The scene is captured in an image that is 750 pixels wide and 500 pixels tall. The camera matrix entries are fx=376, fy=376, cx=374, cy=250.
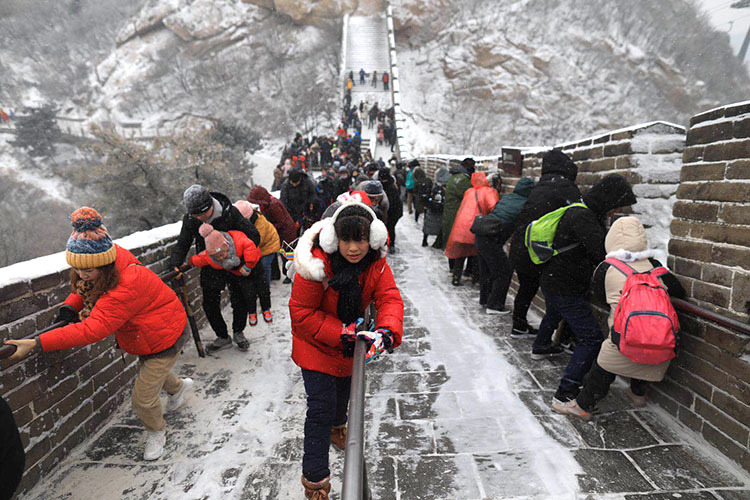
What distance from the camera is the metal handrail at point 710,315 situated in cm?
229

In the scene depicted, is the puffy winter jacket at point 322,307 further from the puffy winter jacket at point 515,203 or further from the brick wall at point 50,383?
the puffy winter jacket at point 515,203

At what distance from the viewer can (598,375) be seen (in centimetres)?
277

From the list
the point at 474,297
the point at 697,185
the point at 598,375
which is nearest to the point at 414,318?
the point at 474,297

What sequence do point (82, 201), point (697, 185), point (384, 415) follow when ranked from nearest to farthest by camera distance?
point (697, 185), point (384, 415), point (82, 201)

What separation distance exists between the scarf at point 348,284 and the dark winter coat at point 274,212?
10.8 feet

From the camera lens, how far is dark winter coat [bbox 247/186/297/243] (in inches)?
205

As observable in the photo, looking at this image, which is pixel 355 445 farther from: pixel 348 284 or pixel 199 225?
pixel 199 225

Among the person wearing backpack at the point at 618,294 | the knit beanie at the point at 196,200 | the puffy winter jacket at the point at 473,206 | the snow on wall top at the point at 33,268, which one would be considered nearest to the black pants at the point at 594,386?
the person wearing backpack at the point at 618,294

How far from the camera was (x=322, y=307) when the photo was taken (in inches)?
86.4

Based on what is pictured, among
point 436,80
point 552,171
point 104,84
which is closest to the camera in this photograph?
point 552,171

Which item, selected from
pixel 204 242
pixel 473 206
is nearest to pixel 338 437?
pixel 204 242

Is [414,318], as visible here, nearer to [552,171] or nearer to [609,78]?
[552,171]

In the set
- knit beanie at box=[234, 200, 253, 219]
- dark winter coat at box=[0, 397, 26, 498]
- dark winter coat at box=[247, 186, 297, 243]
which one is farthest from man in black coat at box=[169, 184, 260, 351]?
dark winter coat at box=[0, 397, 26, 498]

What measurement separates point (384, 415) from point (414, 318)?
6.35 feet
